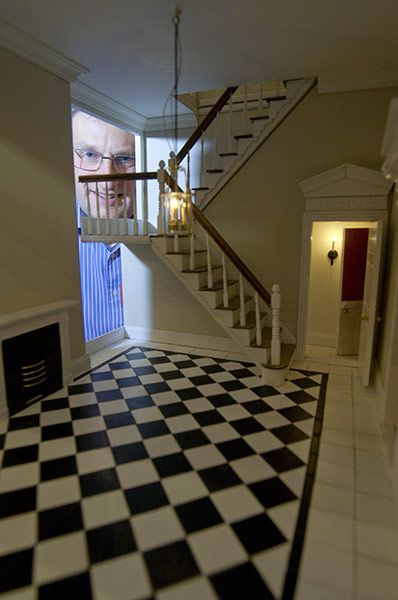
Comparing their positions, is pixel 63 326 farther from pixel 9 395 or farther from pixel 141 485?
pixel 141 485

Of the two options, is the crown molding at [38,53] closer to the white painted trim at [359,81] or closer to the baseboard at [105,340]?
the white painted trim at [359,81]

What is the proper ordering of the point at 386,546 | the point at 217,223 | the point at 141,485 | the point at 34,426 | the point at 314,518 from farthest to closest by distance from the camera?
the point at 217,223 < the point at 34,426 < the point at 141,485 < the point at 314,518 < the point at 386,546

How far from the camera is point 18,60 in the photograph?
3248 millimetres

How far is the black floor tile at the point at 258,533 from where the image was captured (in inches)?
77.0

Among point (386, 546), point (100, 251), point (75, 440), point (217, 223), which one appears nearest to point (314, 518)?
point (386, 546)

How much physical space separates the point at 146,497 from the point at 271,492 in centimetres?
80

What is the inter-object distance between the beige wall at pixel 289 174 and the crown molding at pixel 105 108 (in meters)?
1.64

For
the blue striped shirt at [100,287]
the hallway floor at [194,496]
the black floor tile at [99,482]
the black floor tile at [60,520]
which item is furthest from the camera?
the blue striped shirt at [100,287]

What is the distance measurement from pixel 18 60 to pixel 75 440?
3.30 meters

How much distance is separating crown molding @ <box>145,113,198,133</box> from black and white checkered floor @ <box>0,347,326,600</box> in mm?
3576

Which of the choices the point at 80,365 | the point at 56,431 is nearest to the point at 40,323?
the point at 80,365

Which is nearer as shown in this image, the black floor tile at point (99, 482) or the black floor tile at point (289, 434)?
the black floor tile at point (99, 482)

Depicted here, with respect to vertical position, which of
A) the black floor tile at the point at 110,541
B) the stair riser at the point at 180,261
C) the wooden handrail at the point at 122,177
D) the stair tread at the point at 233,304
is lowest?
the black floor tile at the point at 110,541

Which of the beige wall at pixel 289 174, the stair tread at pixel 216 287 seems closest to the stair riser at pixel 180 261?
the stair tread at pixel 216 287
